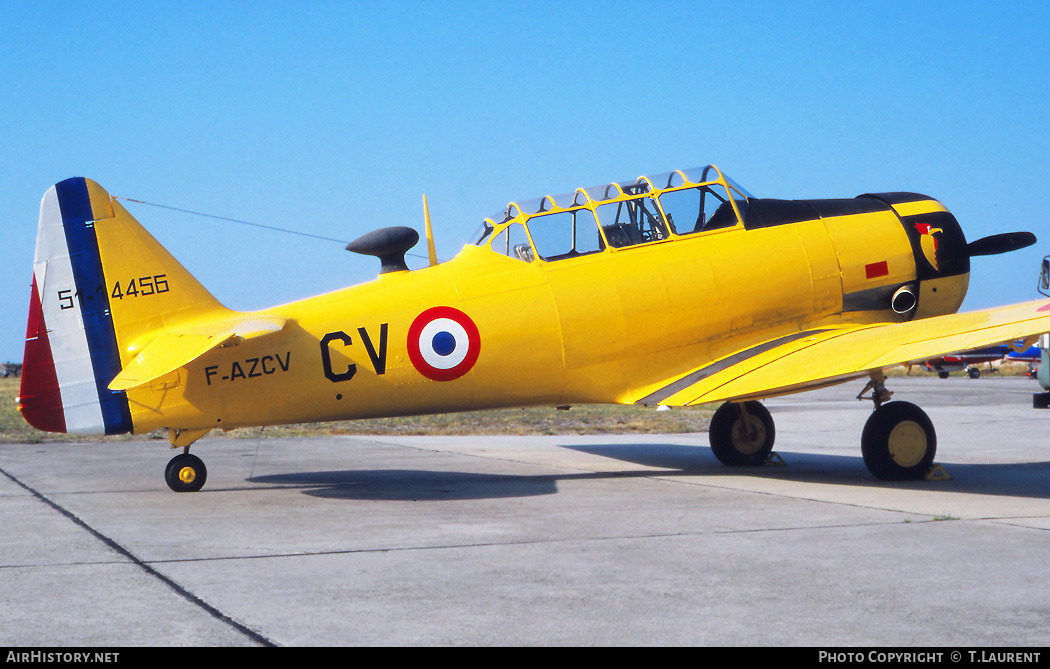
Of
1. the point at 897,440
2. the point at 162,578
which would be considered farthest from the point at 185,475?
the point at 897,440

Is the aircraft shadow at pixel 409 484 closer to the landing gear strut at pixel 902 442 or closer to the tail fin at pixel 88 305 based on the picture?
the tail fin at pixel 88 305

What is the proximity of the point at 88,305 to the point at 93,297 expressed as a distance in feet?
0.29

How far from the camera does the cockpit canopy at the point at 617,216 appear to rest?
9.88 metres

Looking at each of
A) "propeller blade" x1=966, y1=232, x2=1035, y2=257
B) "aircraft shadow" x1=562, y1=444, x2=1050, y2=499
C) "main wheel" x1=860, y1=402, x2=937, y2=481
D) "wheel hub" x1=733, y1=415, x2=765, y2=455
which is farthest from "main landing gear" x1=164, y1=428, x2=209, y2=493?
"propeller blade" x1=966, y1=232, x2=1035, y2=257

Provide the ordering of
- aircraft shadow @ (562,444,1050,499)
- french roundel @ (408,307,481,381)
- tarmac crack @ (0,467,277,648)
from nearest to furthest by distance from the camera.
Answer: tarmac crack @ (0,467,277,648), french roundel @ (408,307,481,381), aircraft shadow @ (562,444,1050,499)

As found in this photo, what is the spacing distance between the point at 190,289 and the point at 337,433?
10.4 metres

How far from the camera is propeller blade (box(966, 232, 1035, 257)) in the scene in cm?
1091

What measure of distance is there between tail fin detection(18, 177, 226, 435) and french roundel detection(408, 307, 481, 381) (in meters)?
2.23

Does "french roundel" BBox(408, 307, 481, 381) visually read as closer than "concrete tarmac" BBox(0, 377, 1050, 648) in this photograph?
No

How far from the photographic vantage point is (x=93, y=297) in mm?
8781

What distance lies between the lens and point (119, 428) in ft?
28.2

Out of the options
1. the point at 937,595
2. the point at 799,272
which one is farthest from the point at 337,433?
the point at 937,595

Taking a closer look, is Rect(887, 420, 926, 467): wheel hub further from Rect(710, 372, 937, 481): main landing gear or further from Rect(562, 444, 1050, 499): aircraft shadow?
Rect(562, 444, 1050, 499): aircraft shadow
